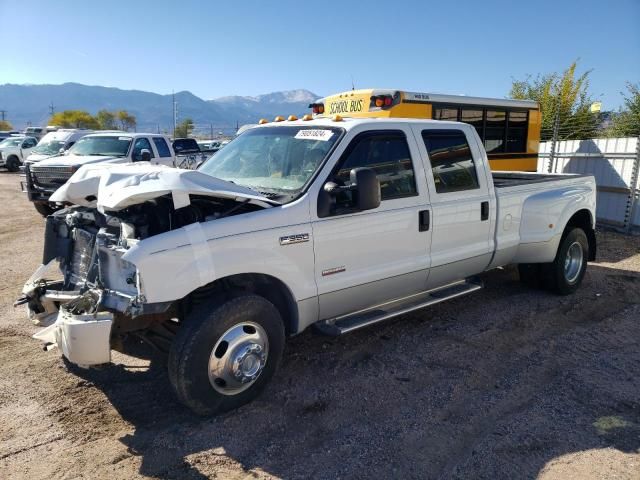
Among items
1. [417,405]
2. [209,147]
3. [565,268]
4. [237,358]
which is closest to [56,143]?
[209,147]

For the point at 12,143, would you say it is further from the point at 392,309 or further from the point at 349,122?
the point at 392,309

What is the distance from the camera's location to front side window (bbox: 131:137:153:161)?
491 inches

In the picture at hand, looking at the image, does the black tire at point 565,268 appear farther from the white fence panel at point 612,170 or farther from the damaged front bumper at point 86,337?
the damaged front bumper at point 86,337

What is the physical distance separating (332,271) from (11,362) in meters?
2.84

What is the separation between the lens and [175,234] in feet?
10.3

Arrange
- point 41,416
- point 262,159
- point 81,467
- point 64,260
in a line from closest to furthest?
point 81,467
point 41,416
point 64,260
point 262,159

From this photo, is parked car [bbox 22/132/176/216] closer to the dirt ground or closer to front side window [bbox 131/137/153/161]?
front side window [bbox 131/137/153/161]

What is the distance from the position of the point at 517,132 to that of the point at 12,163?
82.9ft

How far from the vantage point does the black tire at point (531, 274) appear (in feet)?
Result: 19.9

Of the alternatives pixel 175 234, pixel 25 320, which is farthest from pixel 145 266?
pixel 25 320

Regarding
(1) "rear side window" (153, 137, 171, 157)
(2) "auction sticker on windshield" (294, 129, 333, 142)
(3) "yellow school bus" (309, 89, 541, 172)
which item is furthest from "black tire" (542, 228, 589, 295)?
(1) "rear side window" (153, 137, 171, 157)

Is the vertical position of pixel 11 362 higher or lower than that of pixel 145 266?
lower

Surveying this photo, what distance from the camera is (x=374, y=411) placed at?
3.59 meters

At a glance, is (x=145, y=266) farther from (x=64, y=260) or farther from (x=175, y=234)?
(x=64, y=260)
